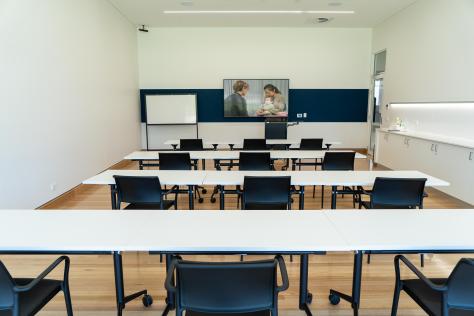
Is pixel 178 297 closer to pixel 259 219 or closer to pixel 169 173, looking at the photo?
pixel 259 219

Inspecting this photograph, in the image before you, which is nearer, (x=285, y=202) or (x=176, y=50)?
(x=285, y=202)

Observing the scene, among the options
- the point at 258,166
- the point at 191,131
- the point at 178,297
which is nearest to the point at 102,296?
the point at 178,297

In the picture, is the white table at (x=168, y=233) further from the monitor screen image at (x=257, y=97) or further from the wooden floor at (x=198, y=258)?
the monitor screen image at (x=257, y=97)

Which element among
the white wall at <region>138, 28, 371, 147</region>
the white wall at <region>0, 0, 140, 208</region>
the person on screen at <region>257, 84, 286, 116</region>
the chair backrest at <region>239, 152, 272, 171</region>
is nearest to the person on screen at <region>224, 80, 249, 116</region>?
the white wall at <region>138, 28, 371, 147</region>

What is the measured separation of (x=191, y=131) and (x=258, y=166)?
6087 millimetres

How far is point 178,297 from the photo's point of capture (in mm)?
1442

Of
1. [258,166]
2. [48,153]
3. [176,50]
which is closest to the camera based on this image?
[258,166]

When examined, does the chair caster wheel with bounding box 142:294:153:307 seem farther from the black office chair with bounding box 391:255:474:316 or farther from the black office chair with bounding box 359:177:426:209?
the black office chair with bounding box 359:177:426:209

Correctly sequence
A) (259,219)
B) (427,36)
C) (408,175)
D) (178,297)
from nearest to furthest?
(178,297), (259,219), (408,175), (427,36)

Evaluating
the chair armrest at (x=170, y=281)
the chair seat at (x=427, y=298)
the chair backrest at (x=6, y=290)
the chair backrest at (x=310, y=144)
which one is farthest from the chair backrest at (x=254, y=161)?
the chair backrest at (x=6, y=290)

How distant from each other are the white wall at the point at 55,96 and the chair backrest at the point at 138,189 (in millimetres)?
1655

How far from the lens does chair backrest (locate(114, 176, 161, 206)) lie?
120 inches

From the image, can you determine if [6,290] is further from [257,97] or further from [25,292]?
[257,97]

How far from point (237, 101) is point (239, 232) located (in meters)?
8.42
